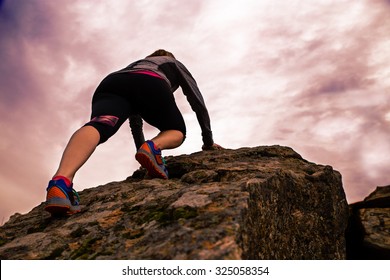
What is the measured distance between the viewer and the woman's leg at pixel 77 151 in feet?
11.8

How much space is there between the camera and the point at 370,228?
4855 mm

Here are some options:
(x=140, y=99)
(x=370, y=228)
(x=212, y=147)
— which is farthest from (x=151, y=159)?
(x=370, y=228)

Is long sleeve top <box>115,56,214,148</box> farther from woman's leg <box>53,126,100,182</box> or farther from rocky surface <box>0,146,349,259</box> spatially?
woman's leg <box>53,126,100,182</box>

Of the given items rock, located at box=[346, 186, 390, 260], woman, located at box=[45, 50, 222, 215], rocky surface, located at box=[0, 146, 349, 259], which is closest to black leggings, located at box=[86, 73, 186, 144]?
woman, located at box=[45, 50, 222, 215]

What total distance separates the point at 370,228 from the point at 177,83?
368 centimetres

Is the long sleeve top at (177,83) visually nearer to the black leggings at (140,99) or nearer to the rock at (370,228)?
the black leggings at (140,99)

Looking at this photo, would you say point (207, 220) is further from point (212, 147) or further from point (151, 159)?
point (212, 147)

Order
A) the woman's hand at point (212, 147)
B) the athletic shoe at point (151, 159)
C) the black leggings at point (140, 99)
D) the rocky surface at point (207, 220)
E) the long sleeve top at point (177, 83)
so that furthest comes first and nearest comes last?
the woman's hand at point (212, 147) < the long sleeve top at point (177, 83) < the black leggings at point (140, 99) < the athletic shoe at point (151, 159) < the rocky surface at point (207, 220)

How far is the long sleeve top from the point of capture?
495 centimetres

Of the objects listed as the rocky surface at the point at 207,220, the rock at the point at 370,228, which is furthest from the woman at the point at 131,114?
the rock at the point at 370,228

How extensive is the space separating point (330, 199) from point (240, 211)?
93.9 inches

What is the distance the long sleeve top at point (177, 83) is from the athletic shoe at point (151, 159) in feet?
3.90
